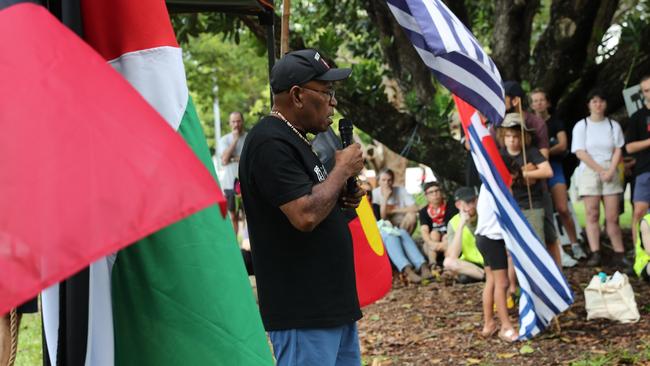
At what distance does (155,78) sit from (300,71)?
3.11ft

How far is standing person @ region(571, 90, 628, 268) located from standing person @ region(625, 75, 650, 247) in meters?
0.35

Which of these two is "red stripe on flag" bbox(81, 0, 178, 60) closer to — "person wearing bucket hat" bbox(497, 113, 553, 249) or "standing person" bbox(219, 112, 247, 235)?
"person wearing bucket hat" bbox(497, 113, 553, 249)

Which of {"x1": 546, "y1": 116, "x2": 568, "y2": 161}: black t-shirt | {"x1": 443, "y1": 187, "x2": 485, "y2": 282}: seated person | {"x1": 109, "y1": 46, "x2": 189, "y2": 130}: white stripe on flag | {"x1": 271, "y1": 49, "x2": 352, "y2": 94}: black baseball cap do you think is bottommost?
{"x1": 443, "y1": 187, "x2": 485, "y2": 282}: seated person

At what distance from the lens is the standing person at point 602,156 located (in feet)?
32.9

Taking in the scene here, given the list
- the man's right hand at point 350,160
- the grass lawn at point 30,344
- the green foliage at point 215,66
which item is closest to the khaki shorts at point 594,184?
the grass lawn at point 30,344

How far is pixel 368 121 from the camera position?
11.1 meters

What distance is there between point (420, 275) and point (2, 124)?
956 centimetres

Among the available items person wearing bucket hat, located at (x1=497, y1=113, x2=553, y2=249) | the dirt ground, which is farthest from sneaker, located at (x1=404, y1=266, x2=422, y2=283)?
person wearing bucket hat, located at (x1=497, y1=113, x2=553, y2=249)

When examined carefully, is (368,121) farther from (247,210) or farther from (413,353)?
(247,210)

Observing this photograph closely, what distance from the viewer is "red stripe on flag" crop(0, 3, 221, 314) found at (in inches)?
73.8

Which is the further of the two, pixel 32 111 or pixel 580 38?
pixel 580 38

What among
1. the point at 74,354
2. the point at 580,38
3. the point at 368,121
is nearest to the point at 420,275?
the point at 368,121

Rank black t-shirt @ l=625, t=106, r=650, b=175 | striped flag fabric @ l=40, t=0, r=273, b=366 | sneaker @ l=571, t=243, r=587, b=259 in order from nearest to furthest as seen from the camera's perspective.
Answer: striped flag fabric @ l=40, t=0, r=273, b=366 → black t-shirt @ l=625, t=106, r=650, b=175 → sneaker @ l=571, t=243, r=587, b=259

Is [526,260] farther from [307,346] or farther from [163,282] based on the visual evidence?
[163,282]
